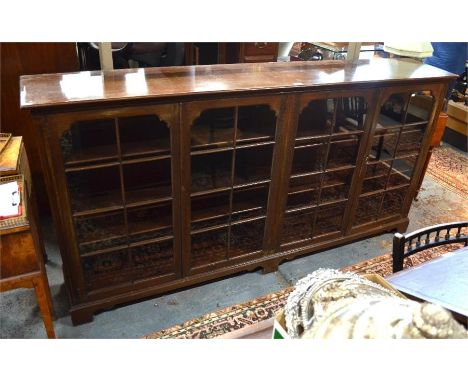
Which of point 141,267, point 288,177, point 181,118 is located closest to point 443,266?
point 288,177

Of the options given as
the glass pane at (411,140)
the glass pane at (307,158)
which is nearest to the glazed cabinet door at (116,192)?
the glass pane at (307,158)

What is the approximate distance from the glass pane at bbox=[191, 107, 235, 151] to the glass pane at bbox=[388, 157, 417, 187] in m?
1.06

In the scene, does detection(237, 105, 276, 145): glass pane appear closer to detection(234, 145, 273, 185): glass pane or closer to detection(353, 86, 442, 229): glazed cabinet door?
detection(234, 145, 273, 185): glass pane

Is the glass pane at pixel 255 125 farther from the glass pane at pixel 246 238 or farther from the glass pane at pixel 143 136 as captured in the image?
the glass pane at pixel 246 238

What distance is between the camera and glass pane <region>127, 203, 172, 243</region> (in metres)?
1.81

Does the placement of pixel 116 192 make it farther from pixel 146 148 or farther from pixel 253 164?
pixel 253 164

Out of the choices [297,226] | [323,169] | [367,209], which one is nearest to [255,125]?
[323,169]

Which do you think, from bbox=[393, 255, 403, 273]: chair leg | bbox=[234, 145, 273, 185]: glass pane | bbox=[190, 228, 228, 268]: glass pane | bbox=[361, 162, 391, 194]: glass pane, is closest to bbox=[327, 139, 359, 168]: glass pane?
bbox=[361, 162, 391, 194]: glass pane

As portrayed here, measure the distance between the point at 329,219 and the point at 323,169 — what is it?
45 centimetres

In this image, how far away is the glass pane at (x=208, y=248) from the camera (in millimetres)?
2011

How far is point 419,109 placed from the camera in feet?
7.24

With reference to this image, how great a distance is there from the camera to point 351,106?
82.5 inches
